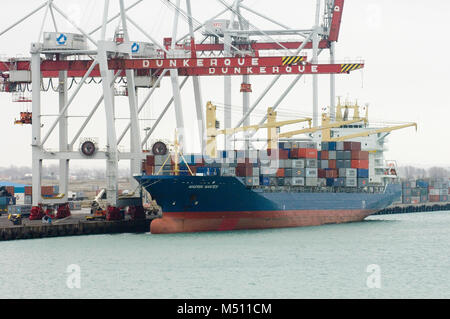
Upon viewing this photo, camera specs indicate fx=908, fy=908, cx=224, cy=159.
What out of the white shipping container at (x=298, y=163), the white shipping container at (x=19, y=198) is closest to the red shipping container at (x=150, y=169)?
the white shipping container at (x=298, y=163)

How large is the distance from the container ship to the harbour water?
1729mm

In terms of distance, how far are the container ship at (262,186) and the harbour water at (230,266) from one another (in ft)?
5.67

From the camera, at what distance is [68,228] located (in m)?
52.1

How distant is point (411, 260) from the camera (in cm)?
4253

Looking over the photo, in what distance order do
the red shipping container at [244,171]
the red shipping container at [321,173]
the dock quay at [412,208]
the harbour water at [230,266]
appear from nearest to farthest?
the harbour water at [230,266] → the red shipping container at [244,171] → the red shipping container at [321,173] → the dock quay at [412,208]

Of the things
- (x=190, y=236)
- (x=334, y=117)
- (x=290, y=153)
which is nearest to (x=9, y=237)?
(x=190, y=236)

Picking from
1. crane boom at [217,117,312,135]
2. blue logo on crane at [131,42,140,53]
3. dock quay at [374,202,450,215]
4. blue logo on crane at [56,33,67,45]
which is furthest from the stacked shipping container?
dock quay at [374,202,450,215]

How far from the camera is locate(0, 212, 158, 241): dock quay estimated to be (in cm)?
4972

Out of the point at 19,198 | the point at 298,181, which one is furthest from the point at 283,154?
the point at 19,198

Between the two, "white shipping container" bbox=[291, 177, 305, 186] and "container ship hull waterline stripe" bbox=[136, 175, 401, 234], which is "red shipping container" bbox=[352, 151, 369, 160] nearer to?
"white shipping container" bbox=[291, 177, 305, 186]

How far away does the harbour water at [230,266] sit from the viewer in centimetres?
3434

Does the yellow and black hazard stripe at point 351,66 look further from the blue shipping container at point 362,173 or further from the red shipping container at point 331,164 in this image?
the blue shipping container at point 362,173

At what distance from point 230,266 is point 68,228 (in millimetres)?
15447

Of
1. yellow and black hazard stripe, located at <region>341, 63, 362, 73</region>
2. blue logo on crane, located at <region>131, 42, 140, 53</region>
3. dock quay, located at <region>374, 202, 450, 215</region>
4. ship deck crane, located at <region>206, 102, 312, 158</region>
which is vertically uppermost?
blue logo on crane, located at <region>131, 42, 140, 53</region>
